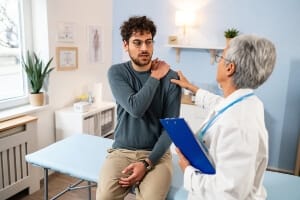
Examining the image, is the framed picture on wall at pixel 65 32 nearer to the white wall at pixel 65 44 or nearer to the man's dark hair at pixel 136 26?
the white wall at pixel 65 44

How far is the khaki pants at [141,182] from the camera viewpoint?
1.42m

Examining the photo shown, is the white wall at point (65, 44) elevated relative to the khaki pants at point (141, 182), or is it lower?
elevated

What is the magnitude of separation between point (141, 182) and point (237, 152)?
0.73 metres

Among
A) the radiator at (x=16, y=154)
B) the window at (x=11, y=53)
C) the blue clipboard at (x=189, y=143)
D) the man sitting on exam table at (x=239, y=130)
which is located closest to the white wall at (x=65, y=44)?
the window at (x=11, y=53)

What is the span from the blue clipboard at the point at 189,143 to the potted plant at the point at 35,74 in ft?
6.02

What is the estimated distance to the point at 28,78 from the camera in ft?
8.50

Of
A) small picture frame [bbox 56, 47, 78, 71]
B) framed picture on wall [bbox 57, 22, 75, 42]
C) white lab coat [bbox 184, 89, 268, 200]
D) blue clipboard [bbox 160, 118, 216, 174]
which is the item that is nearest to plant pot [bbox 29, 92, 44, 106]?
small picture frame [bbox 56, 47, 78, 71]

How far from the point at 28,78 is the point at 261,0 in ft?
8.28

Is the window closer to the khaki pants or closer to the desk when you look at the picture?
the desk

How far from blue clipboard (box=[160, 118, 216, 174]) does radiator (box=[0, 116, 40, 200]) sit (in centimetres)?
159

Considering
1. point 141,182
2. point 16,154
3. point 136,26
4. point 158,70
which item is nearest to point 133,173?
point 141,182

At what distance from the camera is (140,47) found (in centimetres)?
159

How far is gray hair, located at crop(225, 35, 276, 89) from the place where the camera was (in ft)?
3.19

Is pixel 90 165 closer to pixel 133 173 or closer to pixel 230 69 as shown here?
pixel 133 173
